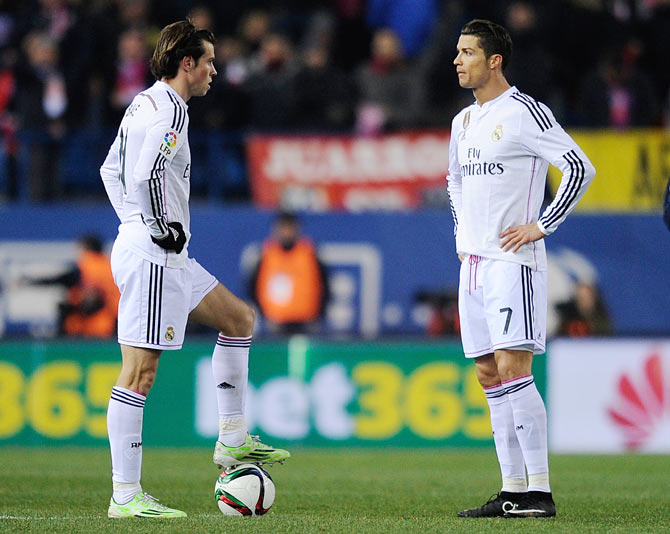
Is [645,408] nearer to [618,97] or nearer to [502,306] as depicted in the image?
[618,97]

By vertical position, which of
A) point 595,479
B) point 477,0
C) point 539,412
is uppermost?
point 477,0

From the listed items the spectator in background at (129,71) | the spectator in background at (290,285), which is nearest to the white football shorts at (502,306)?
the spectator in background at (290,285)

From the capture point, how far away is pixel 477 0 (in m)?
16.4

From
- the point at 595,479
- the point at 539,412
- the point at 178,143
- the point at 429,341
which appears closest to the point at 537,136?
the point at 539,412

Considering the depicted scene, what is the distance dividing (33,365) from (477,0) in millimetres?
7448

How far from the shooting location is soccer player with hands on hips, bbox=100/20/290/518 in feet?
21.4

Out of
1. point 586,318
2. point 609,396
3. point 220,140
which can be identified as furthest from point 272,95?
point 609,396

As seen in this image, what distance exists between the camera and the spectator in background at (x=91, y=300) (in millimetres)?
13711

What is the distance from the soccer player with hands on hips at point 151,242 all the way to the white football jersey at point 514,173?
1467mm

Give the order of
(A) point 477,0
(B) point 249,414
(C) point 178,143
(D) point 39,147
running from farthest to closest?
(A) point 477,0 → (D) point 39,147 → (B) point 249,414 → (C) point 178,143

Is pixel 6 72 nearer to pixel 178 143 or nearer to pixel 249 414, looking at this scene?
pixel 249 414

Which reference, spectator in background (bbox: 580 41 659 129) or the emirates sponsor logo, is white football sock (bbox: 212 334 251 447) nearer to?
the emirates sponsor logo

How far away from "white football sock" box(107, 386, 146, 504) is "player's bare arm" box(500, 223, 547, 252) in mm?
2017

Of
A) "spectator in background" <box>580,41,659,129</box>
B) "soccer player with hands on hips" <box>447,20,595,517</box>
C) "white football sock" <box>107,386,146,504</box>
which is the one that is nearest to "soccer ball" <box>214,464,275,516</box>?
"white football sock" <box>107,386,146,504</box>
